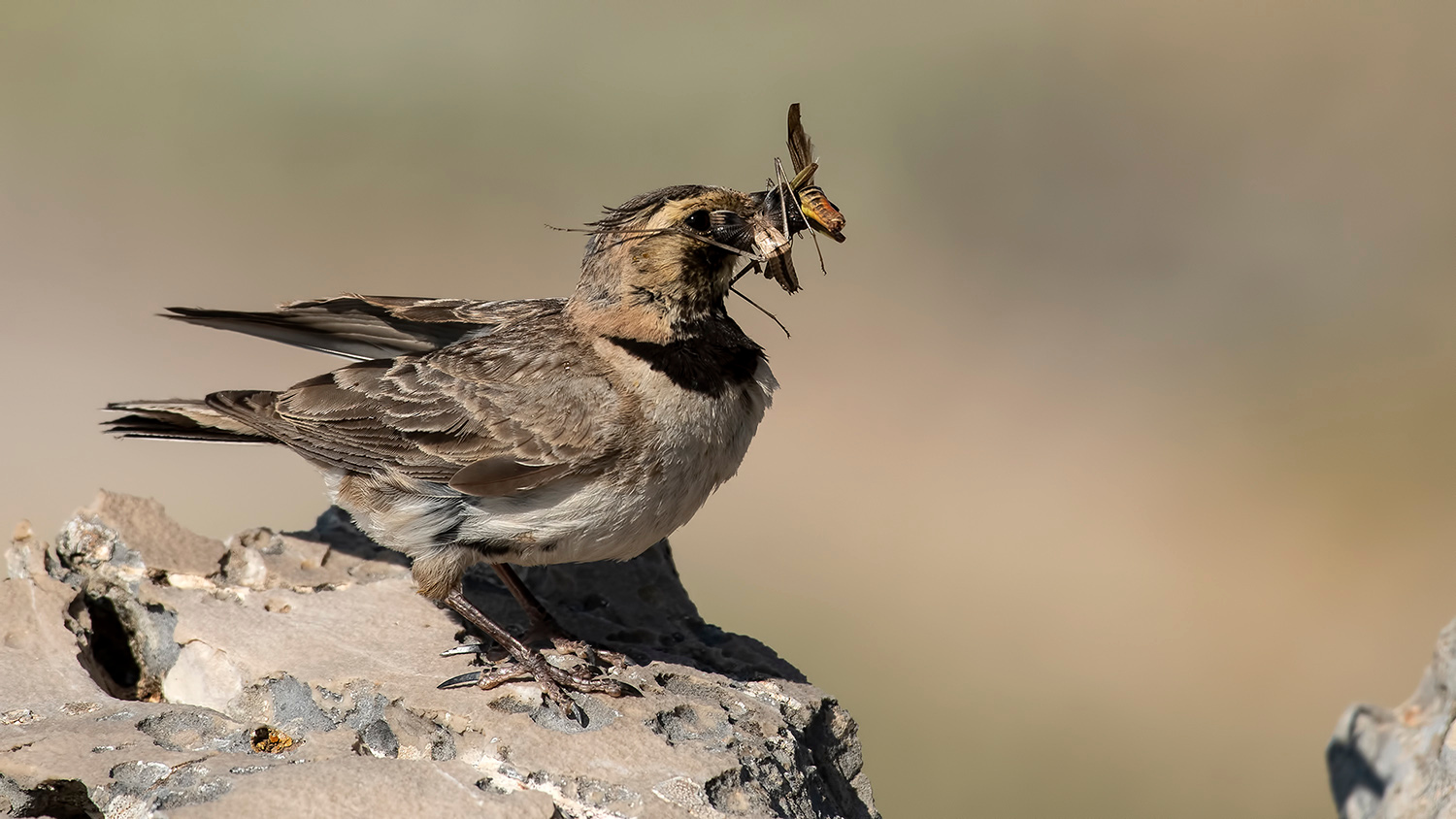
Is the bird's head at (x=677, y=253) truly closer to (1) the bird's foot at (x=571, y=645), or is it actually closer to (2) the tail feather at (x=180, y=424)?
(1) the bird's foot at (x=571, y=645)

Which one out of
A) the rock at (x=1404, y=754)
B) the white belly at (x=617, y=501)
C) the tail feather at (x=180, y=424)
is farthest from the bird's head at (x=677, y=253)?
the rock at (x=1404, y=754)

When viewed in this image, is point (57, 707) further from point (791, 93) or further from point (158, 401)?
point (791, 93)

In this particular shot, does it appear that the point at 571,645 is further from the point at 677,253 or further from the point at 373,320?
the point at 373,320

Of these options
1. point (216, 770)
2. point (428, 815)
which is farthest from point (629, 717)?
point (216, 770)

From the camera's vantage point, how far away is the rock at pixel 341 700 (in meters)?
4.38

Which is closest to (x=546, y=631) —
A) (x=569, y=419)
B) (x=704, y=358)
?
(x=569, y=419)

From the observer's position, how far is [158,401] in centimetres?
650

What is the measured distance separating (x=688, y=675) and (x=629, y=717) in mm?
539

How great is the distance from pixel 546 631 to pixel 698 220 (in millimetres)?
1893

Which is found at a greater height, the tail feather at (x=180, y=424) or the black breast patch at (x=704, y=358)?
the black breast patch at (x=704, y=358)

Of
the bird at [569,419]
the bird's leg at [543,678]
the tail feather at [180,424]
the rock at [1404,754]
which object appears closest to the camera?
the bird's leg at [543,678]

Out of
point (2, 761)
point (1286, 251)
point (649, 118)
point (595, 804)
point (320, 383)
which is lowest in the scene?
point (2, 761)

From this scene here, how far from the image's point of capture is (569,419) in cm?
561

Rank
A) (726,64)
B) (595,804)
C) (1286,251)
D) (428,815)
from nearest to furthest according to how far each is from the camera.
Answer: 1. (428,815)
2. (595,804)
3. (1286,251)
4. (726,64)
